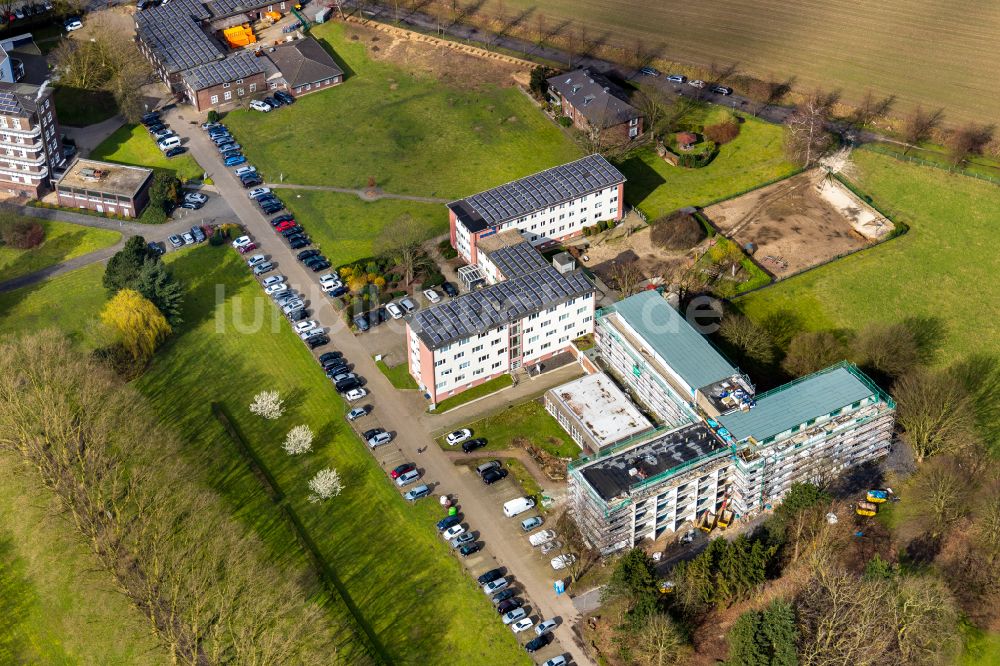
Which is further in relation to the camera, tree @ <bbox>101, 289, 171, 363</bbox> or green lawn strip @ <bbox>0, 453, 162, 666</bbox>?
tree @ <bbox>101, 289, 171, 363</bbox>

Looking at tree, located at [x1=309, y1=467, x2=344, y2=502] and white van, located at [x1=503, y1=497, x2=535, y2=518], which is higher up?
white van, located at [x1=503, y1=497, x2=535, y2=518]

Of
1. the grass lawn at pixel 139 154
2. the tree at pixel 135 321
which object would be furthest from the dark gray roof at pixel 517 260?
the grass lawn at pixel 139 154

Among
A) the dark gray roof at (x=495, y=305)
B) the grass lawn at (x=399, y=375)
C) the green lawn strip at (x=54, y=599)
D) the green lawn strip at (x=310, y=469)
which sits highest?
the dark gray roof at (x=495, y=305)

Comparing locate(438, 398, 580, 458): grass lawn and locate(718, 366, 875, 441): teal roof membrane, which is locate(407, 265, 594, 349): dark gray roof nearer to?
locate(438, 398, 580, 458): grass lawn

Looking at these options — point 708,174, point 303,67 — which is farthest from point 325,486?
point 303,67

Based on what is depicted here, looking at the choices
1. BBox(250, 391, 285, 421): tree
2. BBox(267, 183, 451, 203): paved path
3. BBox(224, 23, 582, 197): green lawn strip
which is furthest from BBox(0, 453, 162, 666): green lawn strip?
BBox(224, 23, 582, 197): green lawn strip

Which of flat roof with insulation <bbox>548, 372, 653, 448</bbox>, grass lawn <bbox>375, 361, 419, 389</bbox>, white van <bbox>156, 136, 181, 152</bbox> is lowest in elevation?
grass lawn <bbox>375, 361, 419, 389</bbox>

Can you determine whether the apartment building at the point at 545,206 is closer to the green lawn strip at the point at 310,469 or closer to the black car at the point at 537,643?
the green lawn strip at the point at 310,469
